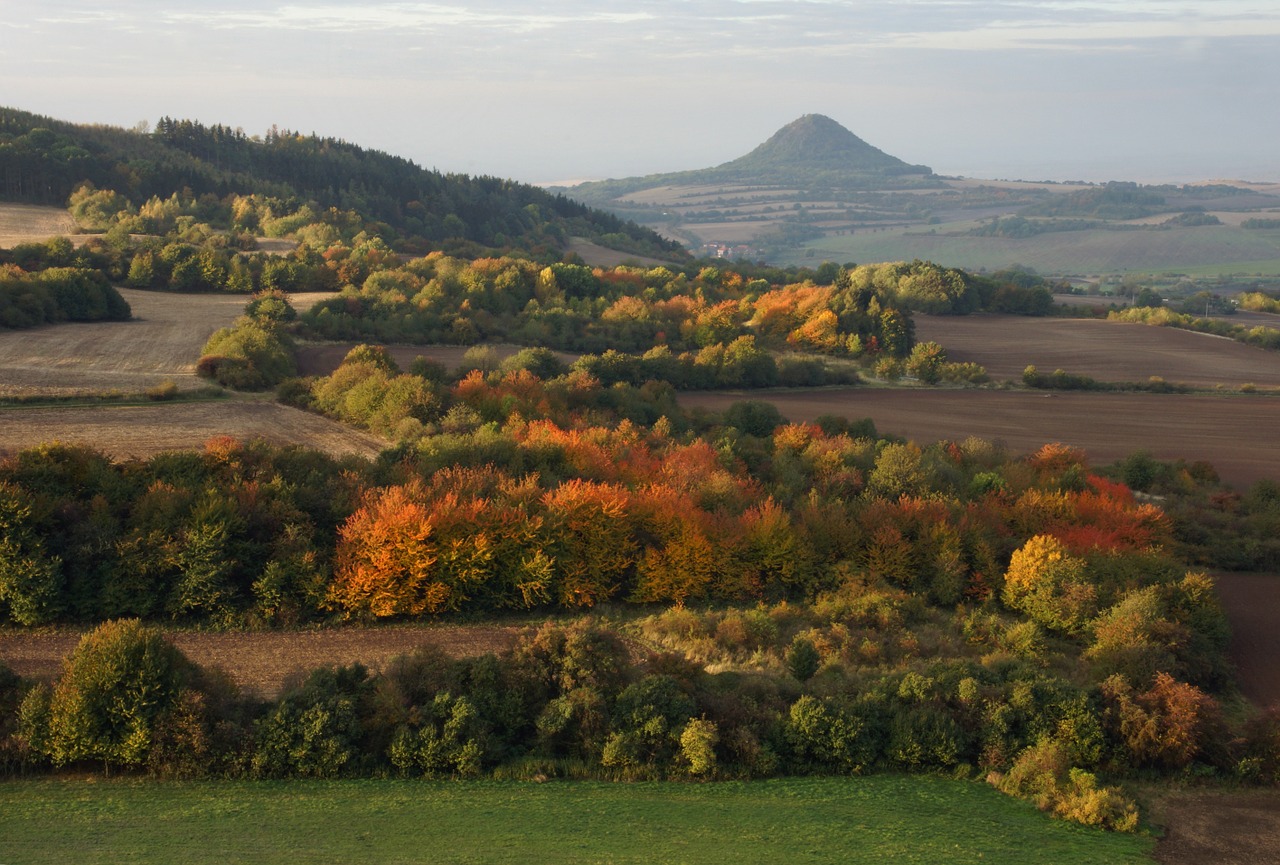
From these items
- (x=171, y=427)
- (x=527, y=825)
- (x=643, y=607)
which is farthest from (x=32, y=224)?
(x=527, y=825)

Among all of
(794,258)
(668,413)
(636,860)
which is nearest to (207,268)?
(668,413)

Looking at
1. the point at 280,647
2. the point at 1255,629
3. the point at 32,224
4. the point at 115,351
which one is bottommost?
the point at 1255,629

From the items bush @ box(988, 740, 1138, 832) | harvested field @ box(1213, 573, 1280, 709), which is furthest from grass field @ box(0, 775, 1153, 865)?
harvested field @ box(1213, 573, 1280, 709)

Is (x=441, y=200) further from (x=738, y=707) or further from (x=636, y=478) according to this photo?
(x=738, y=707)

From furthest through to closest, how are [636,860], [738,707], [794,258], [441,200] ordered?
[794,258] → [441,200] → [738,707] → [636,860]

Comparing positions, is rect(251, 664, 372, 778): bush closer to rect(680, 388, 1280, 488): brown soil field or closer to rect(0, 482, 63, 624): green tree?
rect(0, 482, 63, 624): green tree

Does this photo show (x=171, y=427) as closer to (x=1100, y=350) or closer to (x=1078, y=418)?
(x=1078, y=418)
